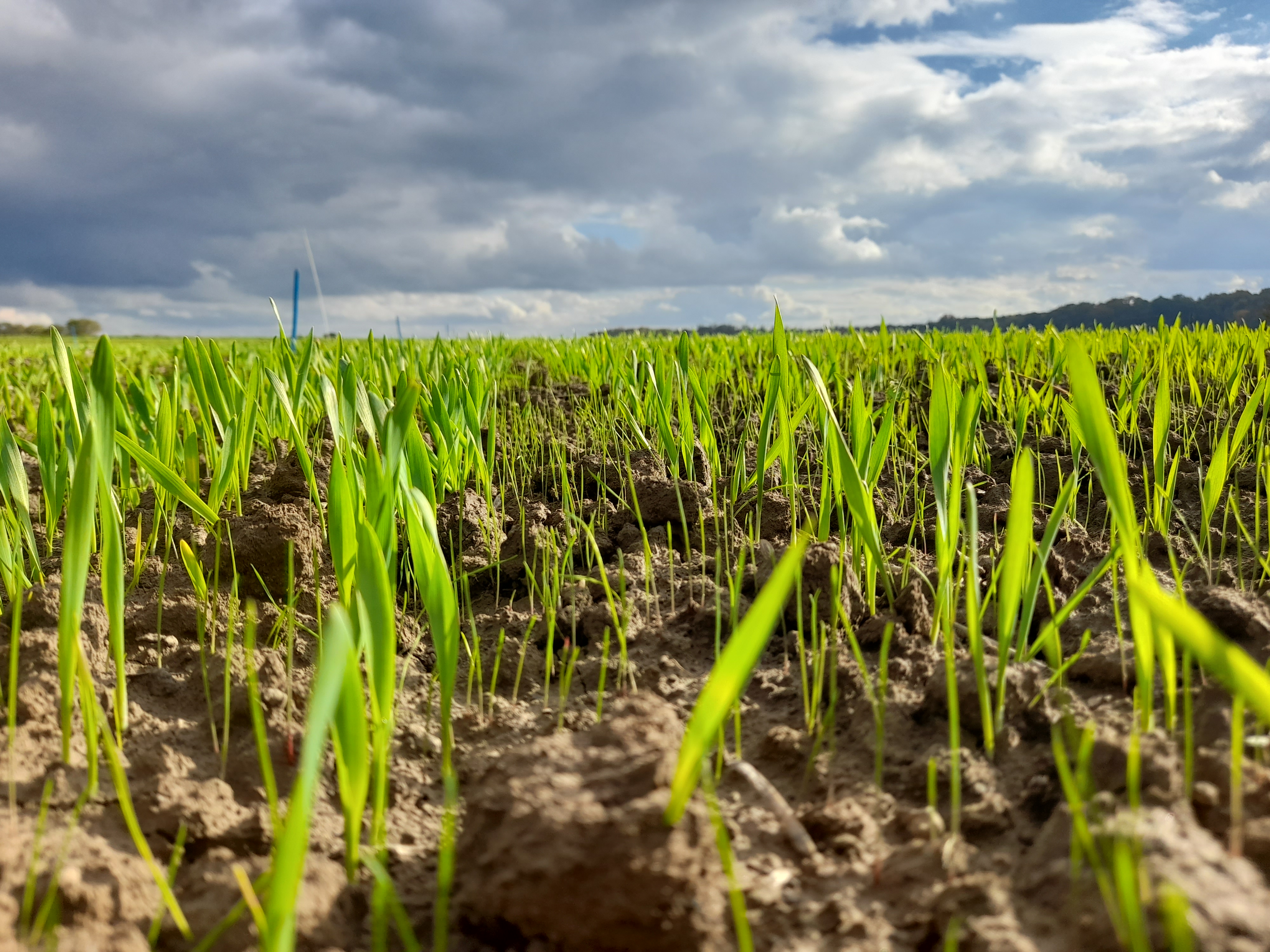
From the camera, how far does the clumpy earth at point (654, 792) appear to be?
23.0 inches

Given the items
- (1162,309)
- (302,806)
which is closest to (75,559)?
(302,806)

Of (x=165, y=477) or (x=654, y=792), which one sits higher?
(x=165, y=477)

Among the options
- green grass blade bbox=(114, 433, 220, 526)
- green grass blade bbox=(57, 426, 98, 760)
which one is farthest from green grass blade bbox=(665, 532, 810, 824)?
green grass blade bbox=(114, 433, 220, 526)

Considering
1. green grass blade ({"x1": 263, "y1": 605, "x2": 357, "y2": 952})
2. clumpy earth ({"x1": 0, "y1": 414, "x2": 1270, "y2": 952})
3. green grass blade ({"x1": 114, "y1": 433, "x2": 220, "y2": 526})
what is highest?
green grass blade ({"x1": 114, "y1": 433, "x2": 220, "y2": 526})

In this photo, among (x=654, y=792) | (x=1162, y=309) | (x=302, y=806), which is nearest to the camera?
(x=302, y=806)

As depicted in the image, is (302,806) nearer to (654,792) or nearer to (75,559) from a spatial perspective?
(654,792)

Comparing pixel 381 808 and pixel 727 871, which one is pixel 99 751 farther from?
pixel 727 871

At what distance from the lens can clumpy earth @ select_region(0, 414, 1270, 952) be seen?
585 millimetres

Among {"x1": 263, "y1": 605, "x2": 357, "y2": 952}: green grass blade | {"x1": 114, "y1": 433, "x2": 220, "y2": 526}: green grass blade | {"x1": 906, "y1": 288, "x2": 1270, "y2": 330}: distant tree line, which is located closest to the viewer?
{"x1": 263, "y1": 605, "x2": 357, "y2": 952}: green grass blade

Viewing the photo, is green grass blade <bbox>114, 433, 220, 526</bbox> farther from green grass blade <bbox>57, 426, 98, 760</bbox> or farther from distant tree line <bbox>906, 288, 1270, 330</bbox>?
distant tree line <bbox>906, 288, 1270, 330</bbox>

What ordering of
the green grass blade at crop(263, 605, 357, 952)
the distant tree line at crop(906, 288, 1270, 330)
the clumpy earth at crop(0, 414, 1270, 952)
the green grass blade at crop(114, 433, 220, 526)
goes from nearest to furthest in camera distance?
the green grass blade at crop(263, 605, 357, 952) < the clumpy earth at crop(0, 414, 1270, 952) < the green grass blade at crop(114, 433, 220, 526) < the distant tree line at crop(906, 288, 1270, 330)

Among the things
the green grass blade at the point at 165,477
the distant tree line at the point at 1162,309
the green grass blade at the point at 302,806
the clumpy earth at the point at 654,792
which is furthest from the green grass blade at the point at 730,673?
the distant tree line at the point at 1162,309

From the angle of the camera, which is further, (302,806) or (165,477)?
(165,477)

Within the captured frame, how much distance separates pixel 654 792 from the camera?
0.61 metres
